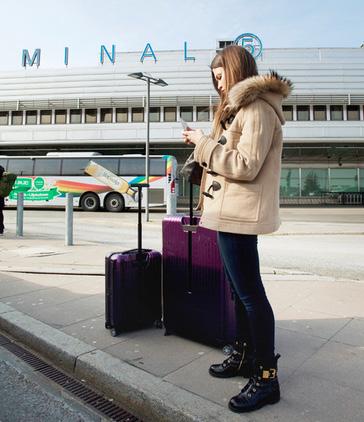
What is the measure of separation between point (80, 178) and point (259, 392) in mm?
20251

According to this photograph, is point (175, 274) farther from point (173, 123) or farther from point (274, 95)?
point (173, 123)

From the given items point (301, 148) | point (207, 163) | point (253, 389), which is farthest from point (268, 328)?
point (301, 148)

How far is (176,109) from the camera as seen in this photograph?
3166 centimetres

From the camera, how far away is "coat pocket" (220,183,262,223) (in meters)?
1.88

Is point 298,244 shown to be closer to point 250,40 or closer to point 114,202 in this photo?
point 114,202

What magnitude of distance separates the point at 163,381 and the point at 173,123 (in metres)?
29.0

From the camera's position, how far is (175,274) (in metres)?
2.79

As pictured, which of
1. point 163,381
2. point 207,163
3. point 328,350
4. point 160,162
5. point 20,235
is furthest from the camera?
point 160,162

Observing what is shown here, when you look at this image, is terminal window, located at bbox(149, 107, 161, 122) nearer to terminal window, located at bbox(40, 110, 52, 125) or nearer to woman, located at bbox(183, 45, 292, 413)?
terminal window, located at bbox(40, 110, 52, 125)

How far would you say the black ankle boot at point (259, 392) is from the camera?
6.26 feet

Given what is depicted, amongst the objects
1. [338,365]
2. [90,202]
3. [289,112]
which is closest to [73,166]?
[90,202]

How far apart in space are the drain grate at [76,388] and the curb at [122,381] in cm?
5

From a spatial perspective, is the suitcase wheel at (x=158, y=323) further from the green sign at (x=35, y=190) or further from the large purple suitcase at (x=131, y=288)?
the green sign at (x=35, y=190)

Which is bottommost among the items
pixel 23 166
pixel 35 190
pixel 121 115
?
pixel 35 190
